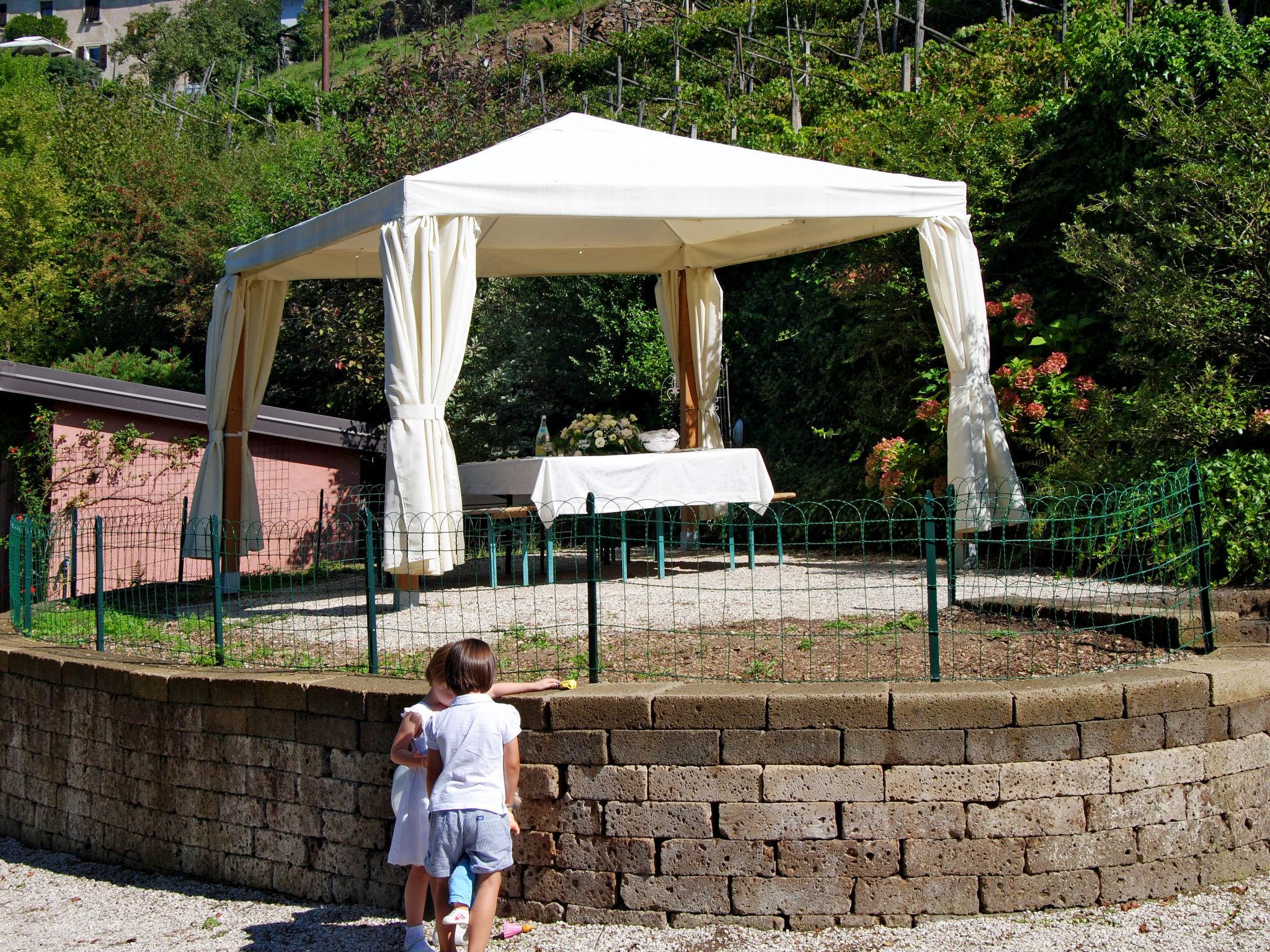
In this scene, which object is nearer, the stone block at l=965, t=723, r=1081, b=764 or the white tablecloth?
the stone block at l=965, t=723, r=1081, b=764

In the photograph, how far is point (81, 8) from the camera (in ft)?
224

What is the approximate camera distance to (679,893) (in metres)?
4.76

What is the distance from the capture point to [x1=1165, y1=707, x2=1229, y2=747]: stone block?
191 inches

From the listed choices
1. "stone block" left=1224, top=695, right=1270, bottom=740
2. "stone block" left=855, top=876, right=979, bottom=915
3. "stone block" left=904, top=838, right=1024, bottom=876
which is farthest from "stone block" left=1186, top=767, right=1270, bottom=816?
"stone block" left=855, top=876, right=979, bottom=915

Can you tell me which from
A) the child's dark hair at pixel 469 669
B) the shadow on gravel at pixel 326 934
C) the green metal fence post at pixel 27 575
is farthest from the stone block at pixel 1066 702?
the green metal fence post at pixel 27 575

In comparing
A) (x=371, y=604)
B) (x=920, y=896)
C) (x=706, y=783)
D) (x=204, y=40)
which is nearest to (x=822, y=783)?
(x=706, y=783)

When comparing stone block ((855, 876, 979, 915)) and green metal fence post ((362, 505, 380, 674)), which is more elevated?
green metal fence post ((362, 505, 380, 674))

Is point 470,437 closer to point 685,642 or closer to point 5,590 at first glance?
point 5,590

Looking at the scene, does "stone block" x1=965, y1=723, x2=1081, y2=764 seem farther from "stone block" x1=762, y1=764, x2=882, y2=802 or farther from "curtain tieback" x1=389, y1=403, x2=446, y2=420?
"curtain tieback" x1=389, y1=403, x2=446, y2=420

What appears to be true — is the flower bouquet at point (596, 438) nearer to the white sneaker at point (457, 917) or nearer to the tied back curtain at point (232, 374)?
the tied back curtain at point (232, 374)

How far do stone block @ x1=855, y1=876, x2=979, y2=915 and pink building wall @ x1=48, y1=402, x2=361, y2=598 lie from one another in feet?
24.3

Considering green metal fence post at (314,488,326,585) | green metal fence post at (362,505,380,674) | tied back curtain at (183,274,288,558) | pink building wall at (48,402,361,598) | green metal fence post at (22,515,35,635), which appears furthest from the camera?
pink building wall at (48,402,361,598)

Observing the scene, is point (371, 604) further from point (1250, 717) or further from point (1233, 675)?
point (1250, 717)

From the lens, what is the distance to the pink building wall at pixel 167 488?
11578 millimetres
